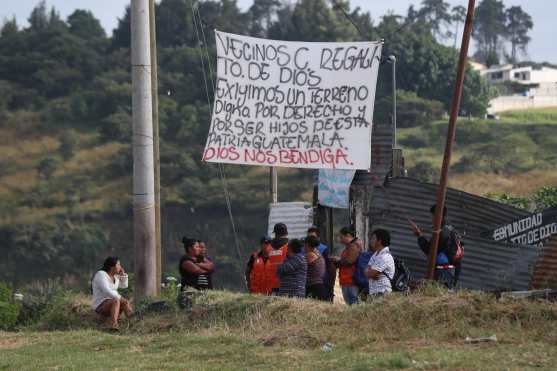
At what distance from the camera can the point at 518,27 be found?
146 m

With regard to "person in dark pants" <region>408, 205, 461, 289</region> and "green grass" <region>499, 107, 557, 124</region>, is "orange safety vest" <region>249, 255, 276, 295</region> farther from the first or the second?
"green grass" <region>499, 107, 557, 124</region>

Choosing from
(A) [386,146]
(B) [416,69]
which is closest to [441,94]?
(B) [416,69]

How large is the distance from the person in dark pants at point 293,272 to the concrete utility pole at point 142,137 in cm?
211

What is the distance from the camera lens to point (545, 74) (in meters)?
109

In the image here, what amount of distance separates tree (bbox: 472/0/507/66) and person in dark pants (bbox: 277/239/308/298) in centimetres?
13127

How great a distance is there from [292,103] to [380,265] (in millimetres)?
3257

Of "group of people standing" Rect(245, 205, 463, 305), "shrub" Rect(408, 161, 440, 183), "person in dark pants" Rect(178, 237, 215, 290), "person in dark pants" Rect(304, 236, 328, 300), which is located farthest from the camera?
"shrub" Rect(408, 161, 440, 183)

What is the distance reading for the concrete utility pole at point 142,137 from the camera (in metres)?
13.8

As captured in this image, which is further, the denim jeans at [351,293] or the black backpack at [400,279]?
the denim jeans at [351,293]

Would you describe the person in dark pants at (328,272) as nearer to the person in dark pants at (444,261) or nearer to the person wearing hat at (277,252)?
the person wearing hat at (277,252)

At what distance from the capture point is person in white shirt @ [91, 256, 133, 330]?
13195 millimetres

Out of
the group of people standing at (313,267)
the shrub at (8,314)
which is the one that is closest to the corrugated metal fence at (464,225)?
the group of people standing at (313,267)

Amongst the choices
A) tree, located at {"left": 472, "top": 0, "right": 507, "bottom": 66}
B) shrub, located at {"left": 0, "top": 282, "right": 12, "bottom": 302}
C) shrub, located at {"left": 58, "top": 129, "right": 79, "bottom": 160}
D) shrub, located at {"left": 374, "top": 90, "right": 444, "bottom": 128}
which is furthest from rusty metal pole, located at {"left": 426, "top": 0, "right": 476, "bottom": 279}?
tree, located at {"left": 472, "top": 0, "right": 507, "bottom": 66}

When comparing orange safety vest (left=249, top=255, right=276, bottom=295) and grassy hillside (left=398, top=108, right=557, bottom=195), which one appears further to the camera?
grassy hillside (left=398, top=108, right=557, bottom=195)
